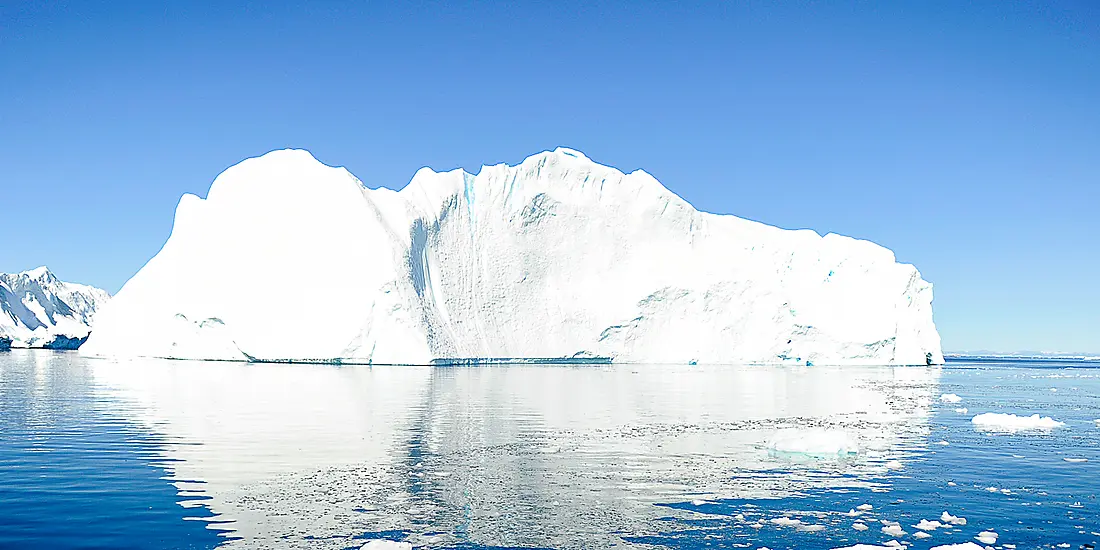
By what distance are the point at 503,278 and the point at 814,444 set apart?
1877 inches

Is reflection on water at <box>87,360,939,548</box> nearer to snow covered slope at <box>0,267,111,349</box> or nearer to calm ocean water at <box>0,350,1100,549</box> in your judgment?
calm ocean water at <box>0,350,1100,549</box>

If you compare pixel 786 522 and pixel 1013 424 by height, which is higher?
pixel 1013 424

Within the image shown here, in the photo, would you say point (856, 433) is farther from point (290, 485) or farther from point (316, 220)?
point (316, 220)

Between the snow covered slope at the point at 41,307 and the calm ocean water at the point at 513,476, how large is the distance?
8880 centimetres

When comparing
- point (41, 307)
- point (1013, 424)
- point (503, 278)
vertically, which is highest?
point (41, 307)

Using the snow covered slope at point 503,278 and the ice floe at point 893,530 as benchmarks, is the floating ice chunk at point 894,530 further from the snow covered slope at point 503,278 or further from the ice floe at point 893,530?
the snow covered slope at point 503,278

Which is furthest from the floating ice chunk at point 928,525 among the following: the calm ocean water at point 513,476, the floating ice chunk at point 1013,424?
the floating ice chunk at point 1013,424

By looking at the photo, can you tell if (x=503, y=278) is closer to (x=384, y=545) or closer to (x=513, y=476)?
(x=513, y=476)

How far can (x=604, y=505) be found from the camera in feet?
33.3

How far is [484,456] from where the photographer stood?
544 inches

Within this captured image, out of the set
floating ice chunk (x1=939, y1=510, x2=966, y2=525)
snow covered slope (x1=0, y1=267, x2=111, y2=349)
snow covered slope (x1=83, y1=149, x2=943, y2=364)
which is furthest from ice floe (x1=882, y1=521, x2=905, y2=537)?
snow covered slope (x1=0, y1=267, x2=111, y2=349)

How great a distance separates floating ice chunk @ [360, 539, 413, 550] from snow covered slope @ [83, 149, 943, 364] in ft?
135

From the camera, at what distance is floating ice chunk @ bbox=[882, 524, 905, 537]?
28.9 feet

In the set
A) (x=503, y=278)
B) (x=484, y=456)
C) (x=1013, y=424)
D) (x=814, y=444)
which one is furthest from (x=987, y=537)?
(x=503, y=278)
